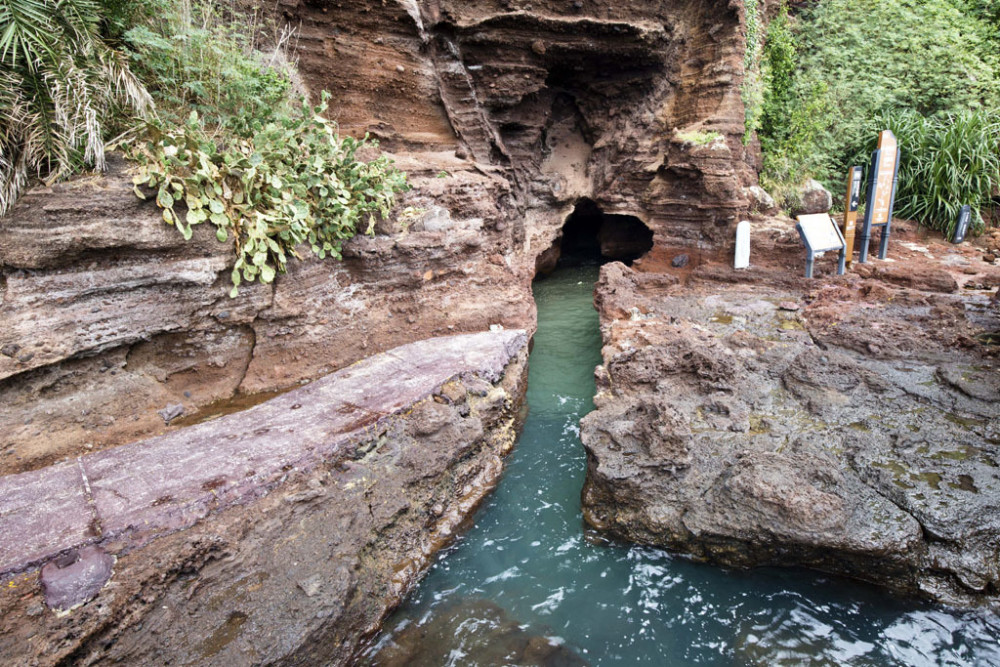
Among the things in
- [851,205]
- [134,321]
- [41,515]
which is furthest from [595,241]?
[41,515]

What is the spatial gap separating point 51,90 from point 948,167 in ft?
39.4

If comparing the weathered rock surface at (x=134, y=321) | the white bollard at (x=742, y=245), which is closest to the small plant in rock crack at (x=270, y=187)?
the weathered rock surface at (x=134, y=321)

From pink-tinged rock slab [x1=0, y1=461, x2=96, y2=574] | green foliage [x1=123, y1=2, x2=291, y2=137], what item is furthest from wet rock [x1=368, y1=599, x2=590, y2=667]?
A: green foliage [x1=123, y1=2, x2=291, y2=137]

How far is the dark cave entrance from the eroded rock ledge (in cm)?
615

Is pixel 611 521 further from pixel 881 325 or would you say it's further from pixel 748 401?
pixel 881 325

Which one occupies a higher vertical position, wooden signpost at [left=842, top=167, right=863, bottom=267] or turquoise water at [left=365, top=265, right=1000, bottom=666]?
wooden signpost at [left=842, top=167, right=863, bottom=267]

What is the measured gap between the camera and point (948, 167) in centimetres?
858

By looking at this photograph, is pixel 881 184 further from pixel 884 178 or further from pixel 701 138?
pixel 701 138

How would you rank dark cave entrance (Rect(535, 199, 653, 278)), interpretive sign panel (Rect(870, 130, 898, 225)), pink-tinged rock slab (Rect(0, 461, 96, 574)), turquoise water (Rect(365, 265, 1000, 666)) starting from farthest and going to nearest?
dark cave entrance (Rect(535, 199, 653, 278))
interpretive sign panel (Rect(870, 130, 898, 225))
turquoise water (Rect(365, 265, 1000, 666))
pink-tinged rock slab (Rect(0, 461, 96, 574))

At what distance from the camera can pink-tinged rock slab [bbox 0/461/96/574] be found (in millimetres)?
2426

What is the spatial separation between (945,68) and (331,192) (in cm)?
→ 1199

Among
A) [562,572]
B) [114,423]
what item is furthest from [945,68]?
[114,423]

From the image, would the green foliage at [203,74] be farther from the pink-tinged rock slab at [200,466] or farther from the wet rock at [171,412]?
the pink-tinged rock slab at [200,466]

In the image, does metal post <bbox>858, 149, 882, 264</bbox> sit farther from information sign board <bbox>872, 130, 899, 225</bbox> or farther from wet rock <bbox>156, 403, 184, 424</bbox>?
wet rock <bbox>156, 403, 184, 424</bbox>
